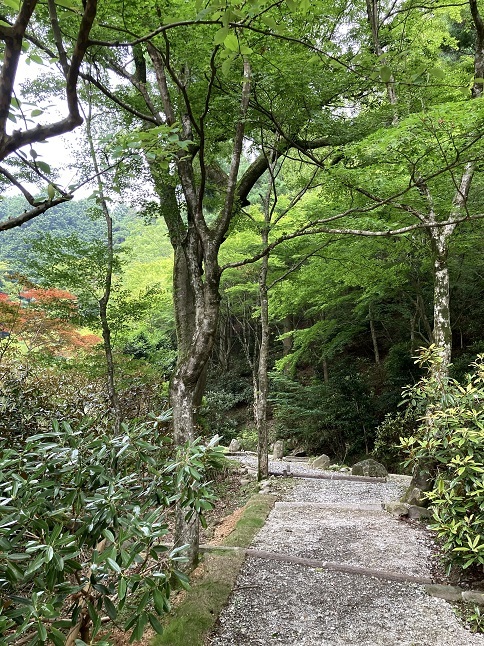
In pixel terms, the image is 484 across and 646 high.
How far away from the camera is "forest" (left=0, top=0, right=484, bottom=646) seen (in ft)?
5.30

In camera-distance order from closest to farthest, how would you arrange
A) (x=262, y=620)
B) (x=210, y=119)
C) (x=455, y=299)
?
(x=262, y=620), (x=210, y=119), (x=455, y=299)

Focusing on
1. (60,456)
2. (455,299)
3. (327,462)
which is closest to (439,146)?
(60,456)

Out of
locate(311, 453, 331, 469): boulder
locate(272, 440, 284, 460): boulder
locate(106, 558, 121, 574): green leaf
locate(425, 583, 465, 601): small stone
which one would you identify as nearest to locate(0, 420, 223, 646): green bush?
locate(106, 558, 121, 574): green leaf

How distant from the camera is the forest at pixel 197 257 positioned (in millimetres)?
1614

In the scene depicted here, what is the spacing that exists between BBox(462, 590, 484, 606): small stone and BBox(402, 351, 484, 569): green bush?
0.64ft

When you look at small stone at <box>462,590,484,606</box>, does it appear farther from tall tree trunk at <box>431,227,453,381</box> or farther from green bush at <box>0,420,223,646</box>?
tall tree trunk at <box>431,227,453,381</box>

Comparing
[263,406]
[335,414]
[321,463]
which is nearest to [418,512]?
[263,406]

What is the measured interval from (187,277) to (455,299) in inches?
298

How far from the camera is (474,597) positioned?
3066mm

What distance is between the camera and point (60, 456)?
1929 mm

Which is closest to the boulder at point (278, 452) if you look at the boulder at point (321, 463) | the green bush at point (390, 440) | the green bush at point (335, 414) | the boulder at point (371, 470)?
the green bush at point (335, 414)

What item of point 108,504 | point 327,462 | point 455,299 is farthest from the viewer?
point 455,299

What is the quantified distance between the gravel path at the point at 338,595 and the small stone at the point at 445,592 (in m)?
0.06

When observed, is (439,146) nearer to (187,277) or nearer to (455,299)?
(187,277)
